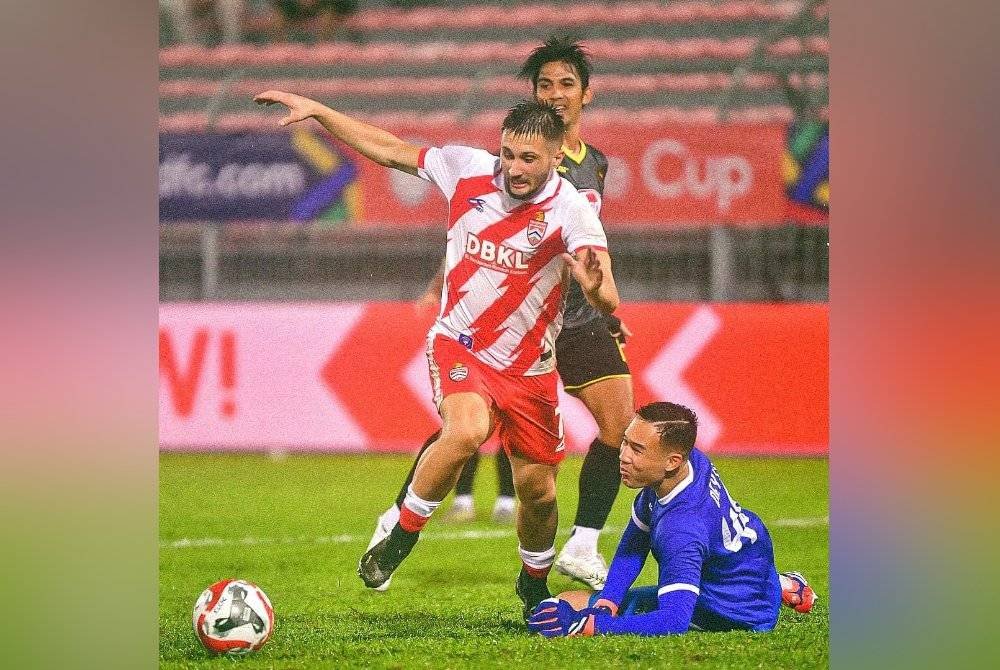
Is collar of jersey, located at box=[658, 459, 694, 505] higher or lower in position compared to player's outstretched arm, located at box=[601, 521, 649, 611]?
higher

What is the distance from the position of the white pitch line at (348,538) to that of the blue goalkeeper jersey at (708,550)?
0.35 meters

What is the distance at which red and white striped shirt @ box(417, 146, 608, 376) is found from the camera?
12.1 ft

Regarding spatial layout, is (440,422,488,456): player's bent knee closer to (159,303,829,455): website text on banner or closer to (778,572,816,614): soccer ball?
(159,303,829,455): website text on banner

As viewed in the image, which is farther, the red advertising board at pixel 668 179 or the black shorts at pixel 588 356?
the red advertising board at pixel 668 179

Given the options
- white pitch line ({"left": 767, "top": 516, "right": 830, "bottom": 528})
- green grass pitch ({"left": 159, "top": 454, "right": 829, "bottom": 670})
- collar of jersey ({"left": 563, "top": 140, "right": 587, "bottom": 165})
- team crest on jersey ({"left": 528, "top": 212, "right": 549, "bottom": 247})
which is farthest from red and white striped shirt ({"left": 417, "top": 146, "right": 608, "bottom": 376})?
white pitch line ({"left": 767, "top": 516, "right": 830, "bottom": 528})

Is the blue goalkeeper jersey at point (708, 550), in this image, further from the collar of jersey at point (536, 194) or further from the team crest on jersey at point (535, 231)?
the collar of jersey at point (536, 194)

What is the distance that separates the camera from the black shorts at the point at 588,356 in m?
3.80

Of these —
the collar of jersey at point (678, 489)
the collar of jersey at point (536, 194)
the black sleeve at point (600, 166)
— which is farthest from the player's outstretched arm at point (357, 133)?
the collar of jersey at point (678, 489)

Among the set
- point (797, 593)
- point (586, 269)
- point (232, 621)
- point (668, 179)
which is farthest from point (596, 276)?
point (232, 621)

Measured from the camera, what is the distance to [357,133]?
3920 millimetres

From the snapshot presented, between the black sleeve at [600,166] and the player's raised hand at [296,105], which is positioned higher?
the player's raised hand at [296,105]

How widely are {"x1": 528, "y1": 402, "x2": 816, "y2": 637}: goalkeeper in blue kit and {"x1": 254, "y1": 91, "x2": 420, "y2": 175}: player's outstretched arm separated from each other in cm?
127
